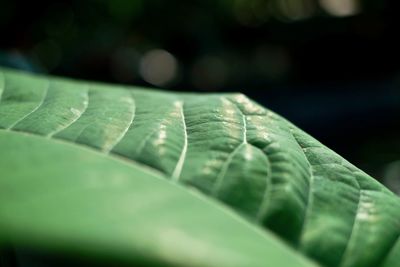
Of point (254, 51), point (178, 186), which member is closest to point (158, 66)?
point (254, 51)

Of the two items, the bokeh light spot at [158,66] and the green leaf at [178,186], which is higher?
the green leaf at [178,186]

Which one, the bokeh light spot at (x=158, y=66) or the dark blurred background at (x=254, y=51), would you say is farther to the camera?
the bokeh light spot at (x=158, y=66)

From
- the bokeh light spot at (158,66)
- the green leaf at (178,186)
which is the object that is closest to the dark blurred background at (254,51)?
the bokeh light spot at (158,66)

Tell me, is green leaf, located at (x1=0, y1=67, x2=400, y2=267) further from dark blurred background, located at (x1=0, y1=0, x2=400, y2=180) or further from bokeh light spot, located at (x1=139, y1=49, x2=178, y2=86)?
bokeh light spot, located at (x1=139, y1=49, x2=178, y2=86)

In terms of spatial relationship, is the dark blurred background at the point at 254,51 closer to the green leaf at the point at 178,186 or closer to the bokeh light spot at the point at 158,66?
the bokeh light spot at the point at 158,66

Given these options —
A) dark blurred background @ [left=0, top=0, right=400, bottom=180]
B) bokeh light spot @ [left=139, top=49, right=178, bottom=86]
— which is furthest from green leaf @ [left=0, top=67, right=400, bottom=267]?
bokeh light spot @ [left=139, top=49, right=178, bottom=86]

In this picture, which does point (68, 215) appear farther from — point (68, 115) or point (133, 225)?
point (68, 115)
